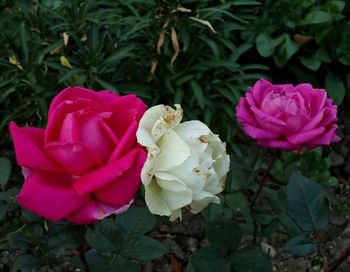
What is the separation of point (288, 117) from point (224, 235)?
28cm

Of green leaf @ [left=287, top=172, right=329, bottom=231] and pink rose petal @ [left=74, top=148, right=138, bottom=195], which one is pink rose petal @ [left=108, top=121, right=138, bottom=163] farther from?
green leaf @ [left=287, top=172, right=329, bottom=231]

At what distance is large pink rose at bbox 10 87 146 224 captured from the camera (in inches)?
39.3

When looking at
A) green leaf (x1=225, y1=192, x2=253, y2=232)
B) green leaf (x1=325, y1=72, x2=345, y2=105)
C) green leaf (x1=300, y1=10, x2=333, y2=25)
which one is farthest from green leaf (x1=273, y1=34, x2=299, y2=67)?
green leaf (x1=225, y1=192, x2=253, y2=232)

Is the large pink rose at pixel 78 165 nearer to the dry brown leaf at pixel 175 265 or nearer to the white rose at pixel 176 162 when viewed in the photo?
the white rose at pixel 176 162

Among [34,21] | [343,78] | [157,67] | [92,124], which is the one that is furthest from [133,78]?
[92,124]

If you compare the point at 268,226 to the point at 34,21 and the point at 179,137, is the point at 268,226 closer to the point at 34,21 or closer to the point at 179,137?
the point at 179,137

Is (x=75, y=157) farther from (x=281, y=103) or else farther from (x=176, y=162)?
(x=281, y=103)

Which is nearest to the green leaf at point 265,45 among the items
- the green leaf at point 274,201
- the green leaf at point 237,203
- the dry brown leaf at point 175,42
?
the dry brown leaf at point 175,42

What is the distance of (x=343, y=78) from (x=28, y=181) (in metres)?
2.41

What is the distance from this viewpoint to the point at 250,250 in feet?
4.36

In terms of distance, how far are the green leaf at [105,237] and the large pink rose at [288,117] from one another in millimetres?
355

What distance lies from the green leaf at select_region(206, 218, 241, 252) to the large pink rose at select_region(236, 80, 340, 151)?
19 centimetres

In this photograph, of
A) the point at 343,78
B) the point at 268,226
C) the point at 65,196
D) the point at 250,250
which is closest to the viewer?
the point at 65,196

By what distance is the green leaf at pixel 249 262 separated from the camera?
130cm
